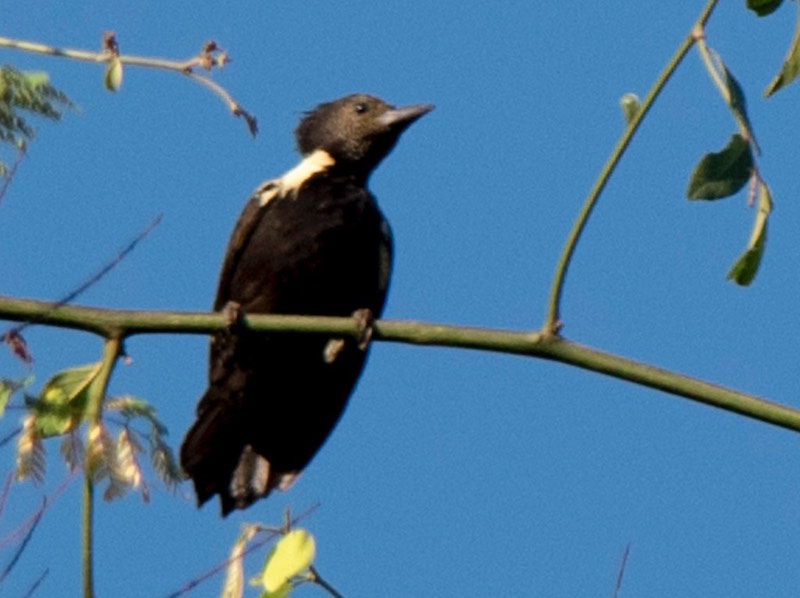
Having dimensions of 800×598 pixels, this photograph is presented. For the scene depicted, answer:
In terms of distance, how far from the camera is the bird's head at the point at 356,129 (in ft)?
18.2

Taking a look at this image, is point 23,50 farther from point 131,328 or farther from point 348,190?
point 348,190

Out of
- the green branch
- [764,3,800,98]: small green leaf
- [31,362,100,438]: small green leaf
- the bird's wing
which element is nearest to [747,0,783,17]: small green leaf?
[764,3,800,98]: small green leaf

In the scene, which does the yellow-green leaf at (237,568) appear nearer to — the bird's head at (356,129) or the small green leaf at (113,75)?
the small green leaf at (113,75)

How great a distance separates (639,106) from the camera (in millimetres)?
2445

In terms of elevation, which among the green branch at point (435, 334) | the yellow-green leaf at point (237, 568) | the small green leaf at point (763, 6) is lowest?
the yellow-green leaf at point (237, 568)

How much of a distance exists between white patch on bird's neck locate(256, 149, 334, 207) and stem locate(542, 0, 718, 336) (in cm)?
261

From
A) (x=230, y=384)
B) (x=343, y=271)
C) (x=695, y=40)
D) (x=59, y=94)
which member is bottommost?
(x=230, y=384)

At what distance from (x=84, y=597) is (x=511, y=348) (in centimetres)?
74

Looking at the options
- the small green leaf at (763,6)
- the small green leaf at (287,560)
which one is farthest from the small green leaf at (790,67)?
the small green leaf at (287,560)

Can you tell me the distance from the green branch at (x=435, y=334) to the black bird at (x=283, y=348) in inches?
75.9

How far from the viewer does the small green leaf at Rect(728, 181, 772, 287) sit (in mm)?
2443

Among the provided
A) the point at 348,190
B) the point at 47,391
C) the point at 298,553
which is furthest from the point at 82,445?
the point at 348,190

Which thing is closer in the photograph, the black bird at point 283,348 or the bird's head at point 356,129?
the black bird at point 283,348

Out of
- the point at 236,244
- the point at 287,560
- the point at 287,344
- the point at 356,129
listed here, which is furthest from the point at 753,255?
the point at 356,129
